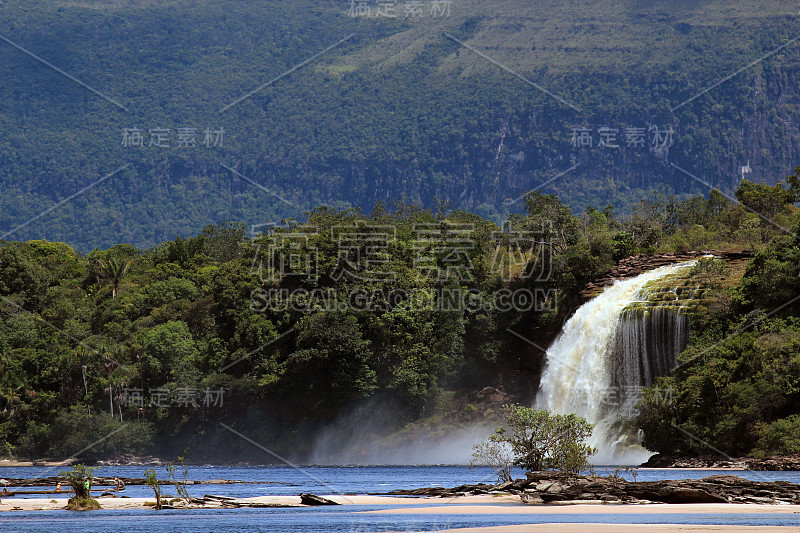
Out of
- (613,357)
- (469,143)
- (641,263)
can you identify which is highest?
(469,143)

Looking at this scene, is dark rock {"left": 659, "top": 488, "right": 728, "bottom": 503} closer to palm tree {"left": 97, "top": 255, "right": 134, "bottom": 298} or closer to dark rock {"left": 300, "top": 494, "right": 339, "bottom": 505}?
dark rock {"left": 300, "top": 494, "right": 339, "bottom": 505}

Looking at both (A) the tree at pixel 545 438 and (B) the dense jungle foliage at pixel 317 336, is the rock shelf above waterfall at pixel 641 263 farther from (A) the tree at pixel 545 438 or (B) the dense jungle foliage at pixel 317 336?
(A) the tree at pixel 545 438

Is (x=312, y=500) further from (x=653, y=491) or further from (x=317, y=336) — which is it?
(x=317, y=336)

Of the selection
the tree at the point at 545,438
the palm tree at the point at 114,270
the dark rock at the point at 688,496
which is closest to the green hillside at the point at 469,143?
the palm tree at the point at 114,270

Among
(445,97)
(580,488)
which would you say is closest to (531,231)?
(580,488)

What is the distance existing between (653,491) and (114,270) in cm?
7126

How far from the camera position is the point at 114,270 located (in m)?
89.0

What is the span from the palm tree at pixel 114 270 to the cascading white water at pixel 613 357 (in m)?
44.4

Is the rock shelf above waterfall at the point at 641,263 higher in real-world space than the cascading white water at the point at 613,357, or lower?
higher

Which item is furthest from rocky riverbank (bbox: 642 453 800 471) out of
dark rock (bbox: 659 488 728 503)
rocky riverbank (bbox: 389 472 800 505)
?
dark rock (bbox: 659 488 728 503)

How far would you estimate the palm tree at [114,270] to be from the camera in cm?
8856

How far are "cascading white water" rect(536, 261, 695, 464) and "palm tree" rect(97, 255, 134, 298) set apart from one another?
4441 centimetres

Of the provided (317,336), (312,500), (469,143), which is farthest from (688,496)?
(469,143)

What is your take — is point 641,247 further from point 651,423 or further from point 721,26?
point 721,26
